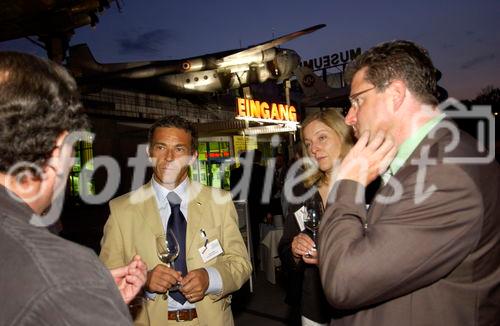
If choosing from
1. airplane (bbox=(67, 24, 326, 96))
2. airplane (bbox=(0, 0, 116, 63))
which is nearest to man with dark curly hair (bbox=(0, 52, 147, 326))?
airplane (bbox=(67, 24, 326, 96))

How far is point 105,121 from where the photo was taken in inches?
626

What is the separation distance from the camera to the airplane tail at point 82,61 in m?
18.1

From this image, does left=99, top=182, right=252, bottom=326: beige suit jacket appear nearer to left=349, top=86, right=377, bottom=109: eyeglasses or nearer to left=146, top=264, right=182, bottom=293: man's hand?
left=146, top=264, right=182, bottom=293: man's hand

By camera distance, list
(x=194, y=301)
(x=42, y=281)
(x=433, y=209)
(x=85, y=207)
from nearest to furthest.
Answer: (x=42, y=281), (x=433, y=209), (x=194, y=301), (x=85, y=207)

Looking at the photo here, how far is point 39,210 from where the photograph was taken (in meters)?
1.06

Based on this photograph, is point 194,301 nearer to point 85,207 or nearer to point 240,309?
point 240,309

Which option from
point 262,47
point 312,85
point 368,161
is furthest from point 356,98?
point 312,85

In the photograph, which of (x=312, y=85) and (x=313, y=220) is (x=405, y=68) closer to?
(x=313, y=220)

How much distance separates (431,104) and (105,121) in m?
16.1

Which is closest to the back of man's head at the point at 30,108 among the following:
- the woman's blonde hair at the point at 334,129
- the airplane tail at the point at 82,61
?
the woman's blonde hair at the point at 334,129

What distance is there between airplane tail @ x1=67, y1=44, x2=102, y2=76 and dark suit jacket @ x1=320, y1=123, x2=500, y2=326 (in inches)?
751

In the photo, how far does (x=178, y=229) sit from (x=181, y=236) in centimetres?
6

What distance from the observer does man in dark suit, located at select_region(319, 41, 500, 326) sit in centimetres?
122

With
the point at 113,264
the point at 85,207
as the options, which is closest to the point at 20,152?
the point at 113,264
